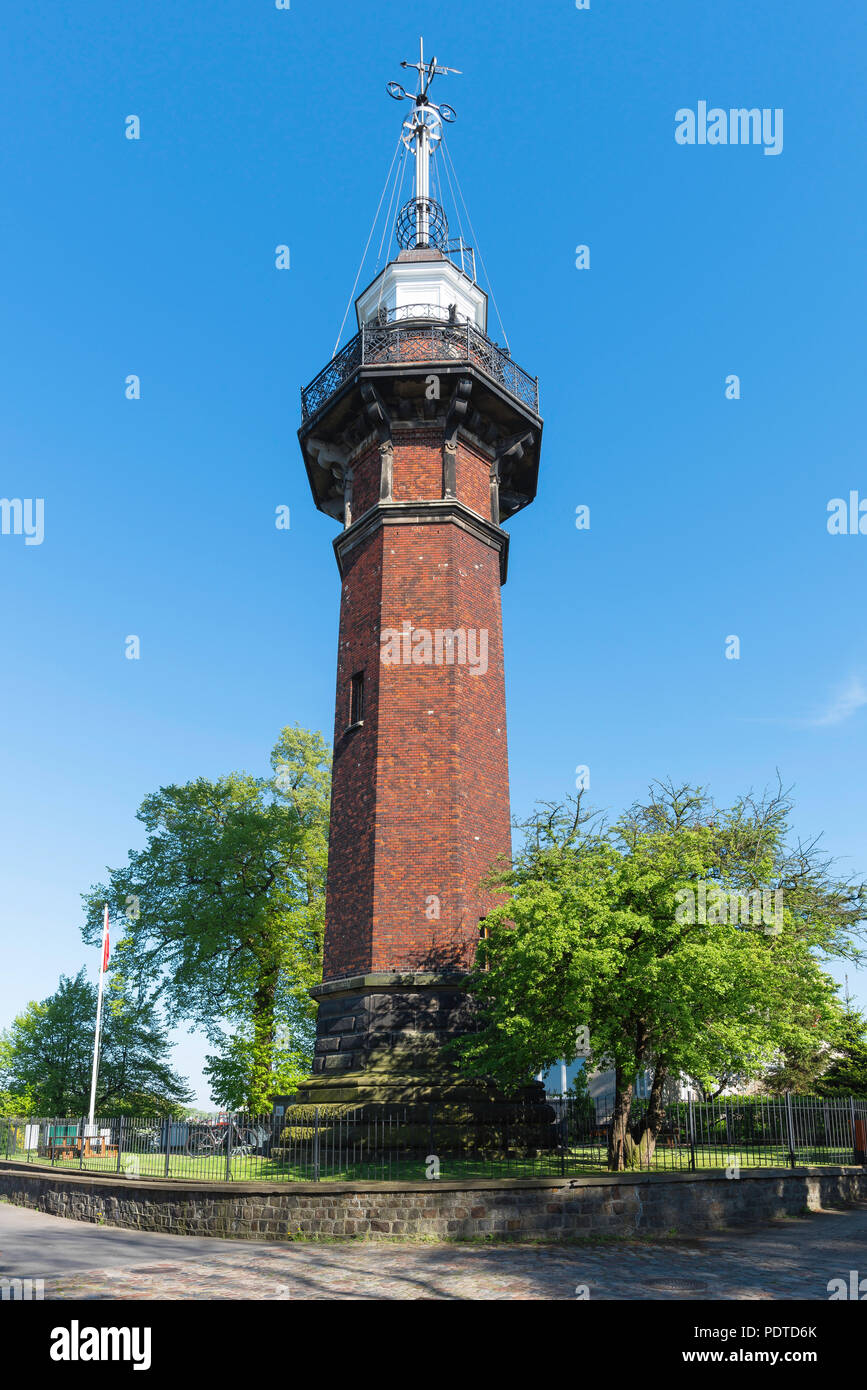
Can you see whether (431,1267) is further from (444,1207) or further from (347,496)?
(347,496)

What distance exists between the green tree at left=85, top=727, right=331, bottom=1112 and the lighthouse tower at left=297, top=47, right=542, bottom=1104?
37.2 ft

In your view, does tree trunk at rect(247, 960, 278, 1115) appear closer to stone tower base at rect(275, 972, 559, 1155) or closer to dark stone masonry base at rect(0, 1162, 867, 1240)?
stone tower base at rect(275, 972, 559, 1155)

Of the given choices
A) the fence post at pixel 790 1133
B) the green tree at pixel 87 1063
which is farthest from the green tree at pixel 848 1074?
the green tree at pixel 87 1063

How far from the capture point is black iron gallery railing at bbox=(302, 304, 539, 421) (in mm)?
21953

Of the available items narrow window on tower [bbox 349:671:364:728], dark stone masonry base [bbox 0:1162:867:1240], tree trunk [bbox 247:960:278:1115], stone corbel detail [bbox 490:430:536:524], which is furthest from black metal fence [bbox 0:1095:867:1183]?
stone corbel detail [bbox 490:430:536:524]

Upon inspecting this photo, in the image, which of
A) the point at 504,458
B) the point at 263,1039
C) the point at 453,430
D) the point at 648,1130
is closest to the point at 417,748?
the point at 453,430

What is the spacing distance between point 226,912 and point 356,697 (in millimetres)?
12502

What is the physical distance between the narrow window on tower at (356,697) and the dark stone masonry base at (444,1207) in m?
9.43

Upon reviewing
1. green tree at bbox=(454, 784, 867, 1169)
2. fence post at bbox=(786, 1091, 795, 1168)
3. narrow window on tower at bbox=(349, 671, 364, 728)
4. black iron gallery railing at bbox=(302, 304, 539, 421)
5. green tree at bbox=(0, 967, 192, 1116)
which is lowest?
green tree at bbox=(0, 967, 192, 1116)

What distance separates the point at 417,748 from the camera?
19.2 metres

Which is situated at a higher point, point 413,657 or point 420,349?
point 420,349

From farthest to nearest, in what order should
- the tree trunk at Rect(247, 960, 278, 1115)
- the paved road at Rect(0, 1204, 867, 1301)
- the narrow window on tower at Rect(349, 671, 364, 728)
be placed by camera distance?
the tree trunk at Rect(247, 960, 278, 1115), the narrow window on tower at Rect(349, 671, 364, 728), the paved road at Rect(0, 1204, 867, 1301)

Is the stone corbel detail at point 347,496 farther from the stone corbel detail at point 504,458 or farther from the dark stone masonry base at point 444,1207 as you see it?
the dark stone masonry base at point 444,1207

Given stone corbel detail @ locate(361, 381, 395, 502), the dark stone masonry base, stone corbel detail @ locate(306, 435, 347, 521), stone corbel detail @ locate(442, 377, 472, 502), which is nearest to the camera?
the dark stone masonry base
